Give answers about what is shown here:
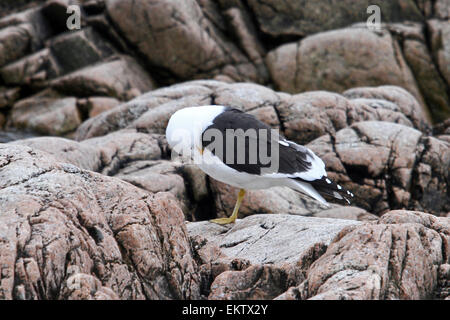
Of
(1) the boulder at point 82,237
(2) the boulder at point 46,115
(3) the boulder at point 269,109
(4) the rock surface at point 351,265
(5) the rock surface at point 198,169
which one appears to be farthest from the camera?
(2) the boulder at point 46,115

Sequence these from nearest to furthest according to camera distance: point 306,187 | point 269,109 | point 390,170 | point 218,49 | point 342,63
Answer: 1. point 306,187
2. point 390,170
3. point 269,109
4. point 342,63
5. point 218,49

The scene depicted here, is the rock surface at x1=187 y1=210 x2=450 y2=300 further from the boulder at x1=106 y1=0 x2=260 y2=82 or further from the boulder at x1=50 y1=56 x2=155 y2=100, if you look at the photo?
the boulder at x1=106 y1=0 x2=260 y2=82

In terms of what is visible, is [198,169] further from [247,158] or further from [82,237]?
[82,237]

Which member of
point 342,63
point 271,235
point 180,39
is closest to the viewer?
point 271,235

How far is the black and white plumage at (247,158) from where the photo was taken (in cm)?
578

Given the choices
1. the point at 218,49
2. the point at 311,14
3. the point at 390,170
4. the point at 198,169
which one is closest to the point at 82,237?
the point at 198,169

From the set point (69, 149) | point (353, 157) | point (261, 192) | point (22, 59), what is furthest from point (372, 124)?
point (22, 59)

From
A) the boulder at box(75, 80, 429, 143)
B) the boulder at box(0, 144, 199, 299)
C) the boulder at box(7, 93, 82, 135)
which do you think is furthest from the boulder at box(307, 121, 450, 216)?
the boulder at box(7, 93, 82, 135)

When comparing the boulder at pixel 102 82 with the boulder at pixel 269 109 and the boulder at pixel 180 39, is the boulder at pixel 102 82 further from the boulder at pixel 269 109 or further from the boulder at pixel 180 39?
the boulder at pixel 269 109

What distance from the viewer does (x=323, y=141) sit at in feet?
30.0

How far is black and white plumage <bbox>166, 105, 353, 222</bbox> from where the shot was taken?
578cm

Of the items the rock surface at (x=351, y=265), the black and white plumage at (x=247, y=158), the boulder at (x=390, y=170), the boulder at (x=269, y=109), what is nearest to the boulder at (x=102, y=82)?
the boulder at (x=269, y=109)

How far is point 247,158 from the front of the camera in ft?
19.1

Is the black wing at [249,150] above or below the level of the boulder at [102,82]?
above
